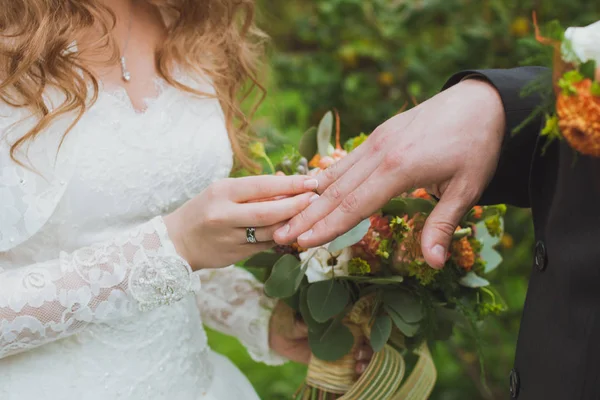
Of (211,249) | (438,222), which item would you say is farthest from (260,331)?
(438,222)

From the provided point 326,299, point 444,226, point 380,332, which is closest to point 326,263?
point 326,299

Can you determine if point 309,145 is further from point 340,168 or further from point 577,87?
point 577,87

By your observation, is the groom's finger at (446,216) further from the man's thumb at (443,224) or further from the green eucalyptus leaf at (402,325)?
the green eucalyptus leaf at (402,325)

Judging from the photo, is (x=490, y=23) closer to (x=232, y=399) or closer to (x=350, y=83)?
(x=350, y=83)

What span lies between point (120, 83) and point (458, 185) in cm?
Answer: 86

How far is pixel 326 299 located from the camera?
4.89 feet

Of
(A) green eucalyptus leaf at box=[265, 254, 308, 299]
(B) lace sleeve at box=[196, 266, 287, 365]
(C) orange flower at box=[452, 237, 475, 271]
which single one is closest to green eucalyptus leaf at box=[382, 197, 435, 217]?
(C) orange flower at box=[452, 237, 475, 271]

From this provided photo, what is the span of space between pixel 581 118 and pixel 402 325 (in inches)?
28.4

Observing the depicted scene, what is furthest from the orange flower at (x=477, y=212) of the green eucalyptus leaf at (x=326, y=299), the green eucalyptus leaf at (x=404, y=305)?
the green eucalyptus leaf at (x=326, y=299)

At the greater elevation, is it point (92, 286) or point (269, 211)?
point (269, 211)

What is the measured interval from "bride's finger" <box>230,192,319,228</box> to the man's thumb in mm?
227

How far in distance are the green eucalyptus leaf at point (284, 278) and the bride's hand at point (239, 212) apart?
0.46 feet

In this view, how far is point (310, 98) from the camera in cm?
309

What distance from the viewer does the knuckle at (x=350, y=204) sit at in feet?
3.95
